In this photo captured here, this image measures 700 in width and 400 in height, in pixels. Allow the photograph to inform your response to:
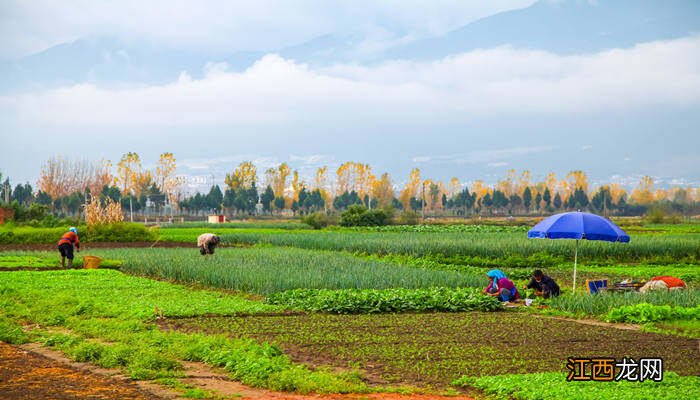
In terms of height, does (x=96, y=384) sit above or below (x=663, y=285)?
below

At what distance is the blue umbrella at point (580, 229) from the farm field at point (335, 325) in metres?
1.45

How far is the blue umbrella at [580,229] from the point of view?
16938 millimetres

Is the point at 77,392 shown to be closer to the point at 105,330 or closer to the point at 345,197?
the point at 105,330

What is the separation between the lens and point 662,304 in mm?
14703

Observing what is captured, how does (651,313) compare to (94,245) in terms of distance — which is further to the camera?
(94,245)

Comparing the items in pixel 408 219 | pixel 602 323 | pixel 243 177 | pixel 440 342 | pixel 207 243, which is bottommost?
pixel 602 323

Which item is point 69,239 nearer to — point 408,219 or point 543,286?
point 543,286

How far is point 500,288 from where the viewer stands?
17000 mm

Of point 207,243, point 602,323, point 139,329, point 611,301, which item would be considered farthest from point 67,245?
point 602,323

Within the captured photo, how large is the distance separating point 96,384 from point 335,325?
5.34 m

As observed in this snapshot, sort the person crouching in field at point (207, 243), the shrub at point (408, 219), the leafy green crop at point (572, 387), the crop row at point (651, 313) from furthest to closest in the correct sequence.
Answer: the shrub at point (408, 219), the person crouching in field at point (207, 243), the crop row at point (651, 313), the leafy green crop at point (572, 387)

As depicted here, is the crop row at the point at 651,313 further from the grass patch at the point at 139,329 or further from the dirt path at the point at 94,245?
the dirt path at the point at 94,245

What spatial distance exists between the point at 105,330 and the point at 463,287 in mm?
9169

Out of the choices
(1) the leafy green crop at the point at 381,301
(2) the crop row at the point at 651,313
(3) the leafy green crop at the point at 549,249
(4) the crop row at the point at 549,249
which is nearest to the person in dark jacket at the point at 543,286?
(1) the leafy green crop at the point at 381,301
